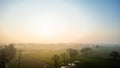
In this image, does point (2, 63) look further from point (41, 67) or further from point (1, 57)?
point (41, 67)

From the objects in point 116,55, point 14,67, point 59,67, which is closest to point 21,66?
point 14,67

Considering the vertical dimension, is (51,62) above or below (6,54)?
below

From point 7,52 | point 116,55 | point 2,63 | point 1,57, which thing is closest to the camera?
point 2,63

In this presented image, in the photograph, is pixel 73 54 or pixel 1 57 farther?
pixel 73 54

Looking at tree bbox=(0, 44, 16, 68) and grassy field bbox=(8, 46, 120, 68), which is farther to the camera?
grassy field bbox=(8, 46, 120, 68)

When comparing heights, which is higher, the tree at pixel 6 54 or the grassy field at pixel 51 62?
the tree at pixel 6 54

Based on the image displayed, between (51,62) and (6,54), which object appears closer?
(6,54)

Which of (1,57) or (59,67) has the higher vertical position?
(1,57)

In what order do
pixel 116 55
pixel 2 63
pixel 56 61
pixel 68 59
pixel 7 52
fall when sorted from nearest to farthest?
pixel 2 63 < pixel 7 52 < pixel 56 61 < pixel 68 59 < pixel 116 55

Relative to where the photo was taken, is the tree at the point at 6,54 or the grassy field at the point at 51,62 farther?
the grassy field at the point at 51,62

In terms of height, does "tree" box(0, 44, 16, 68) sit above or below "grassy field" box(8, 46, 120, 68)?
above
